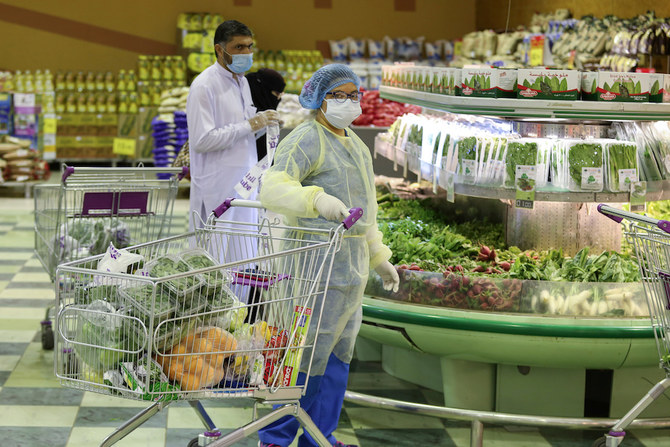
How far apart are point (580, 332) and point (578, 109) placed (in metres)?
1.11

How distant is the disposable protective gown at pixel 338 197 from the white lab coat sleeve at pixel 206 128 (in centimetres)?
145

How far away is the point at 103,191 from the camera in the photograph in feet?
15.1

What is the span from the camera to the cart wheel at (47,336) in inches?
212

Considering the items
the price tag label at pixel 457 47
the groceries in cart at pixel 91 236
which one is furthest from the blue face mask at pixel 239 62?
the price tag label at pixel 457 47

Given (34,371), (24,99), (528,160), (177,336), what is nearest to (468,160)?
(528,160)

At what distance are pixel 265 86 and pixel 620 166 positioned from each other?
7.50ft

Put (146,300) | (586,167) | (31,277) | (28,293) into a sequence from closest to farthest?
1. (146,300)
2. (586,167)
3. (28,293)
4. (31,277)

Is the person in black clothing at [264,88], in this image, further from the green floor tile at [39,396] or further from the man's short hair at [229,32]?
the green floor tile at [39,396]

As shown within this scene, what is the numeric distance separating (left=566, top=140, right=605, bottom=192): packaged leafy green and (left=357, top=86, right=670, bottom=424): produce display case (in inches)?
1.8

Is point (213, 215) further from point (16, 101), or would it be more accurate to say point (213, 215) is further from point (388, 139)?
point (16, 101)

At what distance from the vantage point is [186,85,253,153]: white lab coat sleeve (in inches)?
194

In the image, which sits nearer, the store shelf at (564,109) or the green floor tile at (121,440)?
the green floor tile at (121,440)

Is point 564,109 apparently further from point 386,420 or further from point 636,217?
point 386,420

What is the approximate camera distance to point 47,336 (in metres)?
5.39
